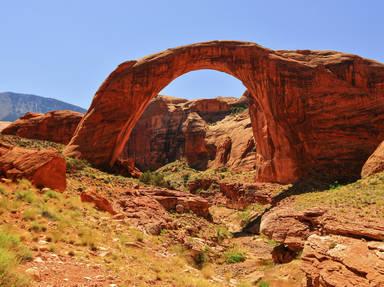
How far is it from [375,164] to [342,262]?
15.8m

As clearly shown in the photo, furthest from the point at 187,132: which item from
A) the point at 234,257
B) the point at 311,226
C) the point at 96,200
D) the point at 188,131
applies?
the point at 96,200

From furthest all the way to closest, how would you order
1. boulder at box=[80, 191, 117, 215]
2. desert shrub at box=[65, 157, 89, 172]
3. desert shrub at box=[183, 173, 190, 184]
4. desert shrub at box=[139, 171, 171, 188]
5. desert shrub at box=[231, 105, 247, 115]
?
desert shrub at box=[231, 105, 247, 115] < desert shrub at box=[183, 173, 190, 184] < desert shrub at box=[139, 171, 171, 188] < desert shrub at box=[65, 157, 89, 172] < boulder at box=[80, 191, 117, 215]

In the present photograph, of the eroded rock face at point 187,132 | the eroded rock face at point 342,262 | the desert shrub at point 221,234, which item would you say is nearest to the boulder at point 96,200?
the eroded rock face at point 342,262

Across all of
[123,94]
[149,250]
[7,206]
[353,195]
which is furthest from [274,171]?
[7,206]

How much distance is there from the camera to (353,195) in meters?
18.3

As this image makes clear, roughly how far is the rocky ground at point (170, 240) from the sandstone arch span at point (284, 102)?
3783 mm

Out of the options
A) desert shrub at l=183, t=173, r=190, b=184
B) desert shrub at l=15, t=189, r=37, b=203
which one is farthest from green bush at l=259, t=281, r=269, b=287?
desert shrub at l=183, t=173, r=190, b=184

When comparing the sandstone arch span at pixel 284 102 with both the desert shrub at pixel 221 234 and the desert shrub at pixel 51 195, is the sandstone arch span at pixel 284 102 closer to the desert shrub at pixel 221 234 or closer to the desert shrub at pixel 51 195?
the desert shrub at pixel 221 234

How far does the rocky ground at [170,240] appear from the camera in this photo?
6957 millimetres

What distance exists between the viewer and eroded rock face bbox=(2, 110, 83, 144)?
36250 mm

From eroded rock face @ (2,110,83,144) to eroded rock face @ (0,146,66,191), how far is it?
2469 cm

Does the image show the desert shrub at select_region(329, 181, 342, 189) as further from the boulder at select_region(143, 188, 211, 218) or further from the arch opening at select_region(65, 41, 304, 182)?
the boulder at select_region(143, 188, 211, 218)

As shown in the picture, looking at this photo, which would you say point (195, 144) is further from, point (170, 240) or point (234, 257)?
point (170, 240)

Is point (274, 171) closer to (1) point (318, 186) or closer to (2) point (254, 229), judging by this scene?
(1) point (318, 186)
